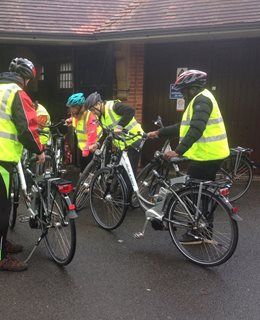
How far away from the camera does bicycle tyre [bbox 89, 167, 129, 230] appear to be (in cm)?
445

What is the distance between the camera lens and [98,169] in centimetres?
492

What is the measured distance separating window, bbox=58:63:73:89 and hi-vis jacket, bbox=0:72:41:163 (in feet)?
17.6

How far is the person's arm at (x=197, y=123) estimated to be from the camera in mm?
3643

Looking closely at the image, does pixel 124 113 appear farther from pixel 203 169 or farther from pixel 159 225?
pixel 159 225

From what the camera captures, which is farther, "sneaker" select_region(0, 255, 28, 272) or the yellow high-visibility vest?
the yellow high-visibility vest

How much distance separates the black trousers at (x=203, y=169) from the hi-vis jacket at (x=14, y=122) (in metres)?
1.68

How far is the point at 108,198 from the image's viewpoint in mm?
4551

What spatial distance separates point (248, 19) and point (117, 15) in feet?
10.4

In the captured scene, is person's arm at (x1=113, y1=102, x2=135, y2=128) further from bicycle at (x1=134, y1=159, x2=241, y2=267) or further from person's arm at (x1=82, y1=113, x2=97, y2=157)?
bicycle at (x1=134, y1=159, x2=241, y2=267)

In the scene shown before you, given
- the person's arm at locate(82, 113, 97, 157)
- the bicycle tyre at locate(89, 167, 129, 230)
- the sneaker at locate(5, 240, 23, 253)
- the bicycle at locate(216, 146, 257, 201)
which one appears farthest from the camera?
the bicycle at locate(216, 146, 257, 201)

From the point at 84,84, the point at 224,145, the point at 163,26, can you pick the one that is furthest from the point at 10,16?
the point at 224,145

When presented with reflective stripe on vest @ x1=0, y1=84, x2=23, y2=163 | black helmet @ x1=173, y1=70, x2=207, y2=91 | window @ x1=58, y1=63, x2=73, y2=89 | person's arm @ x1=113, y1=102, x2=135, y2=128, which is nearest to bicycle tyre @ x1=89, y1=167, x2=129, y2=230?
person's arm @ x1=113, y1=102, x2=135, y2=128

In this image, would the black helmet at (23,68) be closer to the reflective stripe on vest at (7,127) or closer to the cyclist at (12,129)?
the cyclist at (12,129)

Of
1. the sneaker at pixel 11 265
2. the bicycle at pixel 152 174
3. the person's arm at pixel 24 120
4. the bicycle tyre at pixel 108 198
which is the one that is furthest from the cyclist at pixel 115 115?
the sneaker at pixel 11 265
